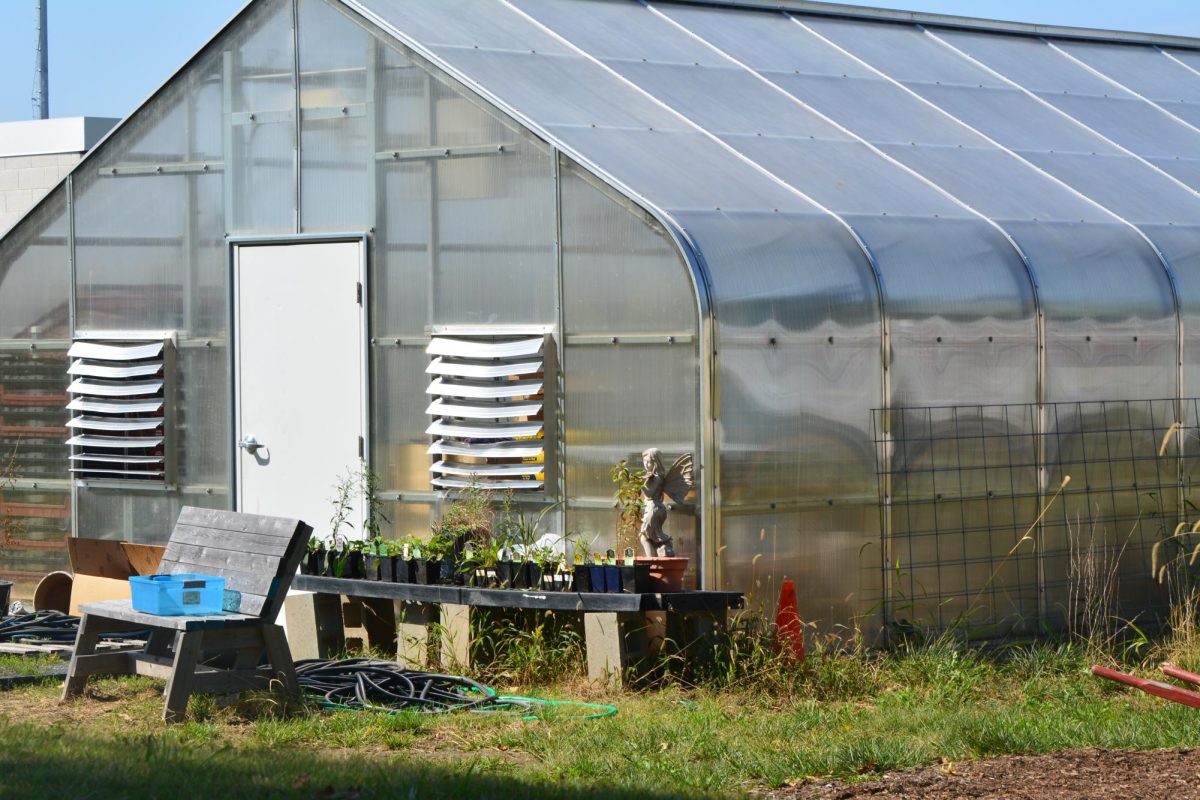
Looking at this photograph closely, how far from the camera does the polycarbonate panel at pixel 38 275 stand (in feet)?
39.2

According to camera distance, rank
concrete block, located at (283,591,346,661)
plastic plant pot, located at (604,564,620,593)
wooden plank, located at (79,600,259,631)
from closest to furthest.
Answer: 1. wooden plank, located at (79,600,259,631)
2. plastic plant pot, located at (604,564,620,593)
3. concrete block, located at (283,591,346,661)

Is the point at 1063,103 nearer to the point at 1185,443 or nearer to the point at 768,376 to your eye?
the point at 1185,443

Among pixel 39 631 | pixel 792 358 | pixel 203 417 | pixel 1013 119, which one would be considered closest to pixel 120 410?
pixel 203 417

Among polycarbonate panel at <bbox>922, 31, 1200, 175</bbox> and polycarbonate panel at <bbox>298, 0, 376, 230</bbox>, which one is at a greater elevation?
polycarbonate panel at <bbox>922, 31, 1200, 175</bbox>

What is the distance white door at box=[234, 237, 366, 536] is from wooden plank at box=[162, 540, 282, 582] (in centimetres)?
195

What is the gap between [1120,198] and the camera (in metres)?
11.4

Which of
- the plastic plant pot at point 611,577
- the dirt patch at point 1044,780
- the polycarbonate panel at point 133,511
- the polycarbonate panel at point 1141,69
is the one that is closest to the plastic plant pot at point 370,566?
the plastic plant pot at point 611,577

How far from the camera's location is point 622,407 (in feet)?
29.9

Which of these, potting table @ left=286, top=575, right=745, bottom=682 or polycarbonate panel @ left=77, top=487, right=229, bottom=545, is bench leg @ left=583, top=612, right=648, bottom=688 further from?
polycarbonate panel @ left=77, top=487, right=229, bottom=545

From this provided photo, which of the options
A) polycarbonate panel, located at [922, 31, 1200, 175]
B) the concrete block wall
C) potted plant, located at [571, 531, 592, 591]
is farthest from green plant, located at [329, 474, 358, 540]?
the concrete block wall

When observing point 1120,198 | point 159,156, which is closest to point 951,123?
point 1120,198

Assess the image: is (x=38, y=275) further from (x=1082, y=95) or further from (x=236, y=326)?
(x=1082, y=95)

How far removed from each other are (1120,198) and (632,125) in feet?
11.5

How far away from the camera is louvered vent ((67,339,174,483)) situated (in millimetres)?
11312
